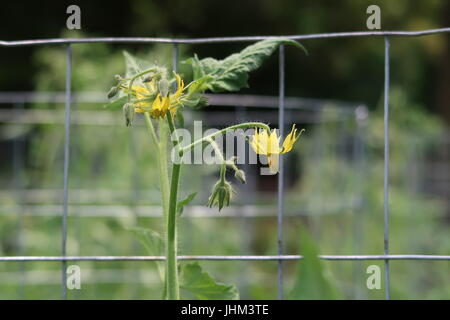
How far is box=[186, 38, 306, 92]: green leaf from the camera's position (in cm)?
112

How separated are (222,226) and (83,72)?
3.30ft

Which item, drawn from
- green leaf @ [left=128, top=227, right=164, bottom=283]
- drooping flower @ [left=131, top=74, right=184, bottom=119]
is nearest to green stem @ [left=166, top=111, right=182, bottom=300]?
drooping flower @ [left=131, top=74, right=184, bottom=119]

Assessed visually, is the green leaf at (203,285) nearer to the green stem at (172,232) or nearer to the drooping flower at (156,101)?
the green stem at (172,232)

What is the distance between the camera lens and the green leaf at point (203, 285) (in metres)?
1.11

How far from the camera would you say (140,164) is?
332cm

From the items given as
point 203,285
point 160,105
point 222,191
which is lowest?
point 203,285

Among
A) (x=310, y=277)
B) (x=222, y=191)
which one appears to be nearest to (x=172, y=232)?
(x=222, y=191)

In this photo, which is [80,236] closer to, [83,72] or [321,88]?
[83,72]

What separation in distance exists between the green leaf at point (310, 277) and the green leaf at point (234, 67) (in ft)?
0.81

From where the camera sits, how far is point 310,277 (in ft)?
3.85

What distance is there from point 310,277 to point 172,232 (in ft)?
0.93

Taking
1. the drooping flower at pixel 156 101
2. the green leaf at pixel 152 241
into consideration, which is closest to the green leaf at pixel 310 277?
the green leaf at pixel 152 241

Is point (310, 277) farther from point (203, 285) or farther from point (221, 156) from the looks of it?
point (221, 156)
